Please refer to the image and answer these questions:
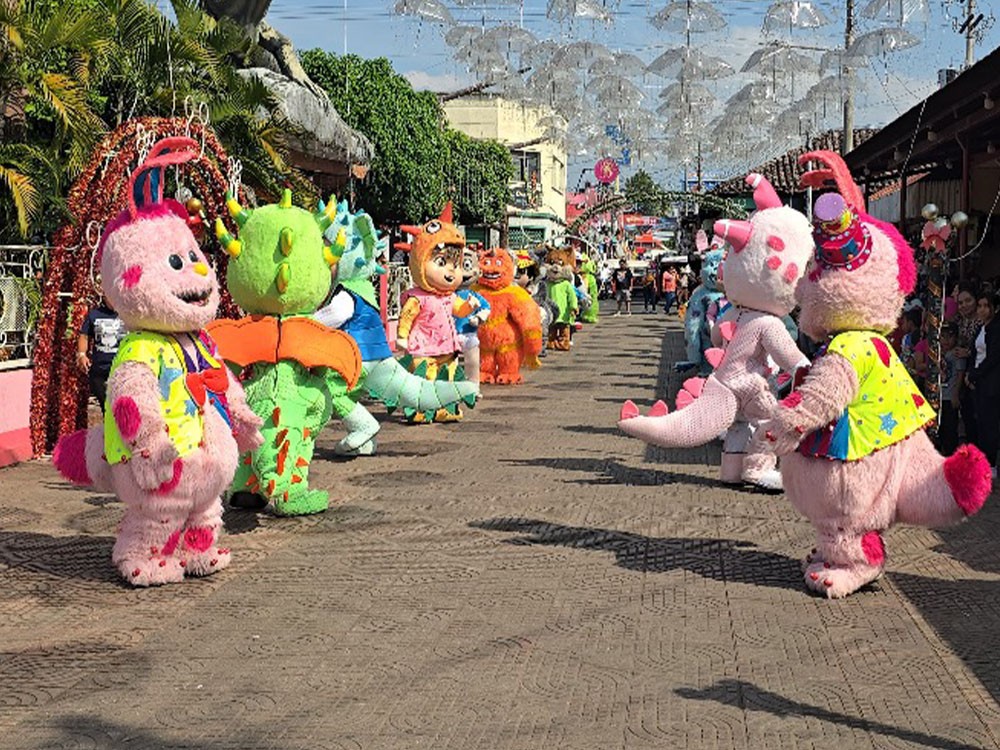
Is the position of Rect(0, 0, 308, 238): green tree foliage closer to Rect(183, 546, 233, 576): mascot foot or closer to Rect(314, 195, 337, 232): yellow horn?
Rect(314, 195, 337, 232): yellow horn

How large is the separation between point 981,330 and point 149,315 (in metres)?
6.49

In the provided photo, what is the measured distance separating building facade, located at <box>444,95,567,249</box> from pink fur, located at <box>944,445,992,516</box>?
161ft

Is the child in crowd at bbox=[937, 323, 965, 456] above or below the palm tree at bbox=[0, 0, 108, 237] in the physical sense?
below

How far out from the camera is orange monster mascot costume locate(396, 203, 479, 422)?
→ 13.9 metres

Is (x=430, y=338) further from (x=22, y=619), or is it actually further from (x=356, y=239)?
(x=22, y=619)

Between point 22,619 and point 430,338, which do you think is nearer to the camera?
point 22,619

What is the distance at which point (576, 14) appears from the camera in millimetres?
15297

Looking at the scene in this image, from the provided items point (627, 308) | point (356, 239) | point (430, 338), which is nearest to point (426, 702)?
point (356, 239)

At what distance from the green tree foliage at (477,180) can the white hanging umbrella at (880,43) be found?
28834 millimetres

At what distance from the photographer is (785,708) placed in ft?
17.0

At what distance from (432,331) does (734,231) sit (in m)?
5.62

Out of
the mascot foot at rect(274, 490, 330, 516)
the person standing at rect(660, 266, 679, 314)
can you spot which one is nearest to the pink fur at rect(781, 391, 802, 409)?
the mascot foot at rect(274, 490, 330, 516)

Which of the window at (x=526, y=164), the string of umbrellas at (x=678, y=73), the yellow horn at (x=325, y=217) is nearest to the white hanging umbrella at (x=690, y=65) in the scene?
the string of umbrellas at (x=678, y=73)

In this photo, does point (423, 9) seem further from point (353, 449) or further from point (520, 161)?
point (520, 161)
